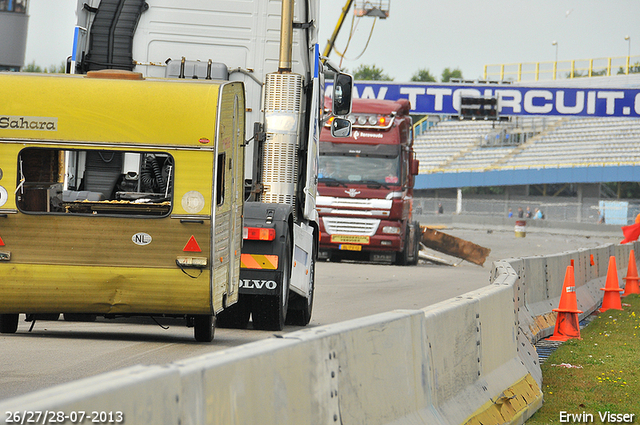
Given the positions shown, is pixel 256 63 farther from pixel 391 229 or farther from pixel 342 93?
pixel 391 229

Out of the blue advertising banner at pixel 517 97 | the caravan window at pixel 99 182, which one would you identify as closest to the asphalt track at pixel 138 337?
the caravan window at pixel 99 182

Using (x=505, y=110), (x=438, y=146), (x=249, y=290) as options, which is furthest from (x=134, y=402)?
(x=438, y=146)

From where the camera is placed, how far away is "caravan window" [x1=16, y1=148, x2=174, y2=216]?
9.14 meters

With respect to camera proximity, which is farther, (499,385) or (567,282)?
(567,282)

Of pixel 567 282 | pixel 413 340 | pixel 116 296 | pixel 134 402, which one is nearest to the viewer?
pixel 134 402

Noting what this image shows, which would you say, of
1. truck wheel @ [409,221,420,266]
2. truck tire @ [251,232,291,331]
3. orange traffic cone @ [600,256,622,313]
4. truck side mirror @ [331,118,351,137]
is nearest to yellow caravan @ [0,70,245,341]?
truck tire @ [251,232,291,331]

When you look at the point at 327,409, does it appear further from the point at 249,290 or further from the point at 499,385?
the point at 249,290

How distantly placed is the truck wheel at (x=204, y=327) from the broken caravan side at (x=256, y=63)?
1354 millimetres

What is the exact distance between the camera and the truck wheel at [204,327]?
895 cm

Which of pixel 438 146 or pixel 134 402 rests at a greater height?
pixel 438 146

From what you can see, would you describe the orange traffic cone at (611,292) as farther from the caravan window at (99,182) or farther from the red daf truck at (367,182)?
the red daf truck at (367,182)

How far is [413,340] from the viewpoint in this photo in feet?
16.4

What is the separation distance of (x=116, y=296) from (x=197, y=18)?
4325mm

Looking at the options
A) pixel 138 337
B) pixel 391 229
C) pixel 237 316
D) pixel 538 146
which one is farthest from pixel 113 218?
pixel 538 146
